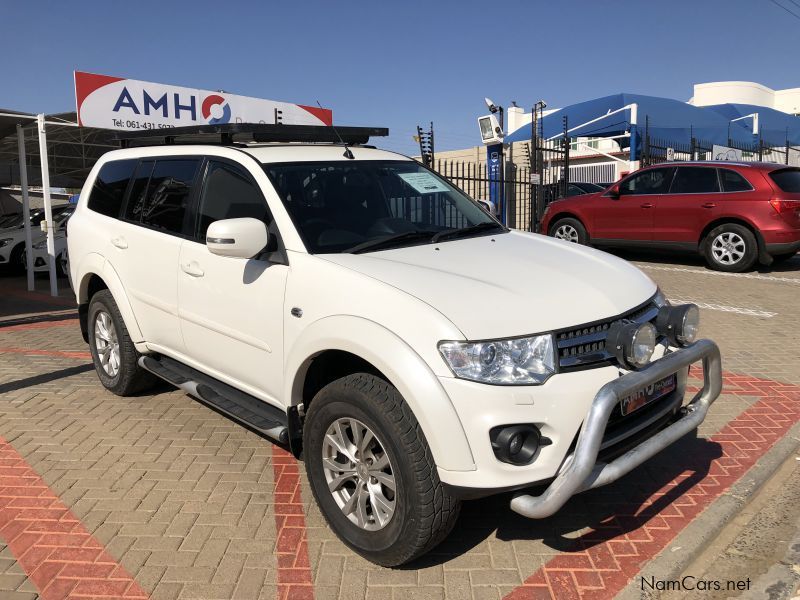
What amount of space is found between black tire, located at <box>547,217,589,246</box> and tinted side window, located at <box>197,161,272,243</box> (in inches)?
374

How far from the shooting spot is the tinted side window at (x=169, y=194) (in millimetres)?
4258

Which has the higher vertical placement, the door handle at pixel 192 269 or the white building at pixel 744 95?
the white building at pixel 744 95

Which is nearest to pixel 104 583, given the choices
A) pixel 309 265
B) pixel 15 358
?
pixel 309 265

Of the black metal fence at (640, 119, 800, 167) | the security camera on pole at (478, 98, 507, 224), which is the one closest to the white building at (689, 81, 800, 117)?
the black metal fence at (640, 119, 800, 167)

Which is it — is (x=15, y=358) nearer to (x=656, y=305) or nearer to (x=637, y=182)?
(x=656, y=305)

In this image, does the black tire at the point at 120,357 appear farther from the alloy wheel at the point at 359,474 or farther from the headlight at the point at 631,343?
the headlight at the point at 631,343

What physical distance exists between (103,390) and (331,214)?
313 centimetres

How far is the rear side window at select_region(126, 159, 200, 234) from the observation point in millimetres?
4266

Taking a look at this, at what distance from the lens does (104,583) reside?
2.91 meters

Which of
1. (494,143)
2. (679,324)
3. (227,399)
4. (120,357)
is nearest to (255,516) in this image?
(227,399)

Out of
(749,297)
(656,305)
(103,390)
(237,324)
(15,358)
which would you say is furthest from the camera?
(749,297)

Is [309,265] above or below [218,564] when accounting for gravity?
above

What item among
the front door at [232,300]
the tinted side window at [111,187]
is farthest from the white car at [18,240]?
the front door at [232,300]

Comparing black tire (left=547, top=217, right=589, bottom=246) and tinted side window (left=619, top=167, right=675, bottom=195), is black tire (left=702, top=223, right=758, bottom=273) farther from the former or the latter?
black tire (left=547, top=217, right=589, bottom=246)
